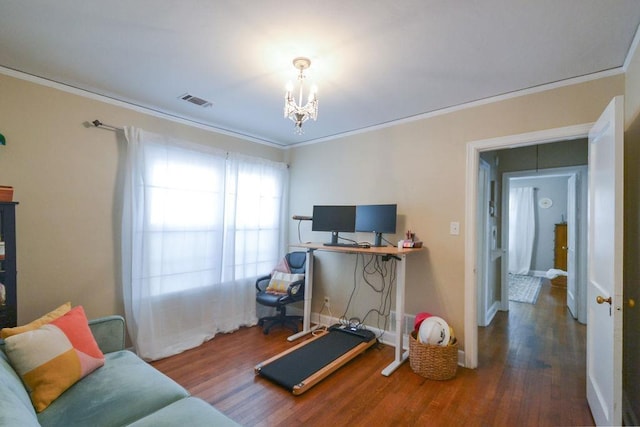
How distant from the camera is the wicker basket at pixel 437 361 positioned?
2.55 meters

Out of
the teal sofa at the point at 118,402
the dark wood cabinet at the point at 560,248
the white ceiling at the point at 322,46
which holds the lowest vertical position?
the teal sofa at the point at 118,402

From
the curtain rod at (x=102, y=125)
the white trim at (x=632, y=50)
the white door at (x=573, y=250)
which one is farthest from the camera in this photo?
the white door at (x=573, y=250)

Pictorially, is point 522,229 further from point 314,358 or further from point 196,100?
point 196,100

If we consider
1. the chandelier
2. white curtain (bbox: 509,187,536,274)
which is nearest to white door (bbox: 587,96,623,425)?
the chandelier

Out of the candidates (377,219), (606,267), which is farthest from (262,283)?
(606,267)

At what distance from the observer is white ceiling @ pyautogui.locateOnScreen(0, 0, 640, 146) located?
1606 mm

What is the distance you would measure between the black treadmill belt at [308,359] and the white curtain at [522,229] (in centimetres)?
642

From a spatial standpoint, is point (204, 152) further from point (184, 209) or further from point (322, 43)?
point (322, 43)

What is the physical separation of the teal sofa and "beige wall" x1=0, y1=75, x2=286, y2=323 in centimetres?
99

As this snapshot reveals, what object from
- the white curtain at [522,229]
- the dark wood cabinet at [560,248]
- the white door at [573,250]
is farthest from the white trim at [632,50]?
the white curtain at [522,229]

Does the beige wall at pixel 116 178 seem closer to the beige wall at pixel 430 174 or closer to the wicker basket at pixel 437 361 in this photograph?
the beige wall at pixel 430 174

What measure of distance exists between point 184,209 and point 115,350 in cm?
153

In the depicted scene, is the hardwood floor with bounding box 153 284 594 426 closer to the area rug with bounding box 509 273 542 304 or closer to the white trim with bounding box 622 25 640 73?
the area rug with bounding box 509 273 542 304

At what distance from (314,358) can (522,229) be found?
283 inches
